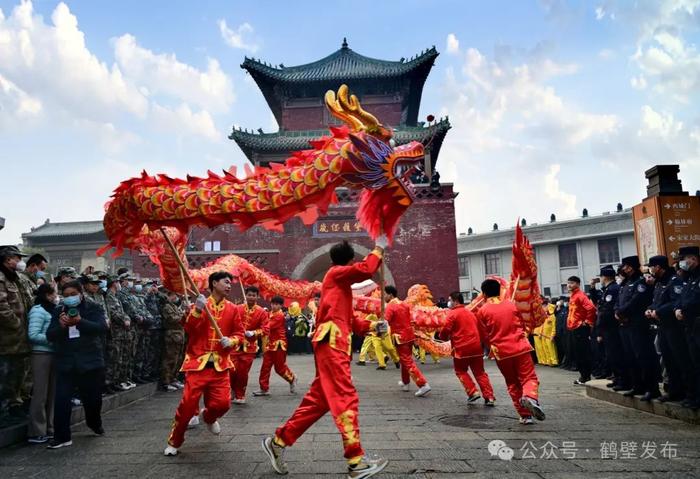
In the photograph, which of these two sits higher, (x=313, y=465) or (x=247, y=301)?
(x=247, y=301)

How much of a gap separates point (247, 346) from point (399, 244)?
15083 millimetres

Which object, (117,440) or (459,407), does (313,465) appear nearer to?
(117,440)

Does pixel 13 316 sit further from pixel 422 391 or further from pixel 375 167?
pixel 422 391

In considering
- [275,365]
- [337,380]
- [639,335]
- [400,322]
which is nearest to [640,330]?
[639,335]

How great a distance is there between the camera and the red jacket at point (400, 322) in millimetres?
8352

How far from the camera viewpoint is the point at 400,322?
27.9 feet

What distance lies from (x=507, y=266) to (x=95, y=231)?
3019cm

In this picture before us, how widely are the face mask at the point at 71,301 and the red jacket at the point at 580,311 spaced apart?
756 centimetres

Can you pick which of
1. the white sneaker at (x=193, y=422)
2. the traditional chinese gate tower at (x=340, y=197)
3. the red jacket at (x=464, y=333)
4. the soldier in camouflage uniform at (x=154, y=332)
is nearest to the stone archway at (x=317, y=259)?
the traditional chinese gate tower at (x=340, y=197)

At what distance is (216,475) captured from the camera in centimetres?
377

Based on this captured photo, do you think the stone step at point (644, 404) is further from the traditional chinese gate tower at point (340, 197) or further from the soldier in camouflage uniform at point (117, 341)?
the traditional chinese gate tower at point (340, 197)

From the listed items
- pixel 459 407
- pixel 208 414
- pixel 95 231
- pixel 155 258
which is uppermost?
pixel 95 231

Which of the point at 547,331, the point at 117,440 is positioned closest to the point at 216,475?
the point at 117,440

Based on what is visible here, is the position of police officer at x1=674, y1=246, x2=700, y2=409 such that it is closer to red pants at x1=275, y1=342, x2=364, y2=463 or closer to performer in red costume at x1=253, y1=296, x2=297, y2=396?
red pants at x1=275, y1=342, x2=364, y2=463
